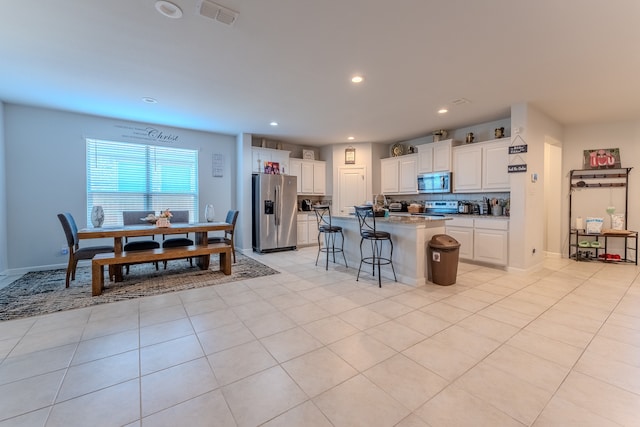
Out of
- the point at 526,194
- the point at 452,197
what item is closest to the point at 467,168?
the point at 452,197

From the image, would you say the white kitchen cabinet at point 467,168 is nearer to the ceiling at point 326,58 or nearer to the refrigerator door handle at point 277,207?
the ceiling at point 326,58

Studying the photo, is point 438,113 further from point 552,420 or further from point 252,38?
point 552,420

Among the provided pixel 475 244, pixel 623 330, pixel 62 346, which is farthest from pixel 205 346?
pixel 475 244

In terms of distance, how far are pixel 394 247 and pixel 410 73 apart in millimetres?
2270

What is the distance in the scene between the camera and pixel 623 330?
2.39 meters

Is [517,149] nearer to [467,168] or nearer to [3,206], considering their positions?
[467,168]

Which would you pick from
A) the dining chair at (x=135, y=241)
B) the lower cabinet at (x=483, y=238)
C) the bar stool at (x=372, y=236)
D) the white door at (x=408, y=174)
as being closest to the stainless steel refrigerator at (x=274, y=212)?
the dining chair at (x=135, y=241)

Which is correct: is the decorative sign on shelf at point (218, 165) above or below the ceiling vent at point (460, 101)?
below

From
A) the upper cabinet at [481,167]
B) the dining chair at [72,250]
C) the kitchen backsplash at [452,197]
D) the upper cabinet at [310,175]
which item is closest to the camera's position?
the dining chair at [72,250]

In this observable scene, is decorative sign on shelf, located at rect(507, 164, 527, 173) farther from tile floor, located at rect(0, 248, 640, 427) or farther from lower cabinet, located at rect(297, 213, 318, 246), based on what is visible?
lower cabinet, located at rect(297, 213, 318, 246)

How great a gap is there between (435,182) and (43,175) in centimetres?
709

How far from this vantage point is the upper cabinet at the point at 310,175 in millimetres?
6840

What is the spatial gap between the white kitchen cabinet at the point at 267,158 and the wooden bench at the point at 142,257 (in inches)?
100

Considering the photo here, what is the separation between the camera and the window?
486 cm
